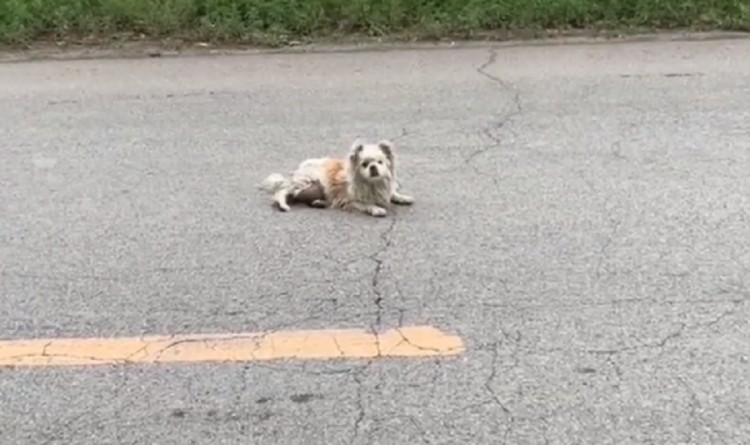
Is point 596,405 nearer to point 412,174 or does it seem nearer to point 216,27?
point 412,174

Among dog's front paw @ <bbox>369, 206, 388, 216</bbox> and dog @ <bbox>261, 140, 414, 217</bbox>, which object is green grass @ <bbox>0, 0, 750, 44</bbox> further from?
dog's front paw @ <bbox>369, 206, 388, 216</bbox>

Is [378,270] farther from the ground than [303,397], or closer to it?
closer to it

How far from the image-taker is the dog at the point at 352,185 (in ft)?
19.8

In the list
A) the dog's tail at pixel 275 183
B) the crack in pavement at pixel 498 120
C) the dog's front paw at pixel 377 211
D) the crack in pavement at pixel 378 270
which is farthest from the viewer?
the crack in pavement at pixel 498 120

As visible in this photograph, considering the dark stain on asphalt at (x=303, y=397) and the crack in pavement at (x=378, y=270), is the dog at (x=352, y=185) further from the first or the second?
the dark stain on asphalt at (x=303, y=397)

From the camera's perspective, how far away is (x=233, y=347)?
14.3 ft

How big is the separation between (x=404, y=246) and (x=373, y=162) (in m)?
0.74

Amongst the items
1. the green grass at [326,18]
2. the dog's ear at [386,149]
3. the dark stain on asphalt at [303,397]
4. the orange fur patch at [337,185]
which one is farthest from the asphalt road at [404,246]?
the green grass at [326,18]

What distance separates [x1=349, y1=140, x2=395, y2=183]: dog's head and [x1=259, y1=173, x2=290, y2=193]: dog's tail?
37 cm

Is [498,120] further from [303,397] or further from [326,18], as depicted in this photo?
[303,397]

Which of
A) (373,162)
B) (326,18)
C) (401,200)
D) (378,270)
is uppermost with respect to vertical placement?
(373,162)

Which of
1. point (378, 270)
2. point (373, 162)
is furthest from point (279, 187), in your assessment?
point (378, 270)

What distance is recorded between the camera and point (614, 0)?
34.0ft

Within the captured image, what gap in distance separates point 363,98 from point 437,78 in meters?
0.78
